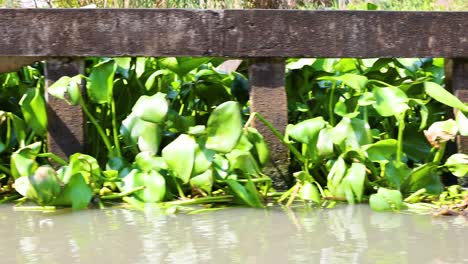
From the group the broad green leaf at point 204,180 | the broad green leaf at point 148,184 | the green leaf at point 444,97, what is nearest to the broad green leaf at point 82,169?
the broad green leaf at point 148,184

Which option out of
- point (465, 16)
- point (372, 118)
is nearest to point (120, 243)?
point (372, 118)

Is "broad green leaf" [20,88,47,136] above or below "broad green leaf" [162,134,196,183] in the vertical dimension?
above

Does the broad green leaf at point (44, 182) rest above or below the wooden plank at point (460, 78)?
below

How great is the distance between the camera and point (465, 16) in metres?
3.12

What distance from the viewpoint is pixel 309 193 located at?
286 centimetres

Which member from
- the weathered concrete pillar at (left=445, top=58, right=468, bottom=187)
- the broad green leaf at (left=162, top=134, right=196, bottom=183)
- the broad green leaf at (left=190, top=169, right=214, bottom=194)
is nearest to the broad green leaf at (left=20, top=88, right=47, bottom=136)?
the broad green leaf at (left=162, top=134, right=196, bottom=183)

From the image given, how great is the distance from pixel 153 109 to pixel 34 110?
1.62ft

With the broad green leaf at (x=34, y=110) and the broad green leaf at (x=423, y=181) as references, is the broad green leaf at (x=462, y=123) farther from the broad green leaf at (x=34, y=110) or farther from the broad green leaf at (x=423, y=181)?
the broad green leaf at (x=34, y=110)

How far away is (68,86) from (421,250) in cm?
139

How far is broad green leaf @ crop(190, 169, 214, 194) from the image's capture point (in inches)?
111

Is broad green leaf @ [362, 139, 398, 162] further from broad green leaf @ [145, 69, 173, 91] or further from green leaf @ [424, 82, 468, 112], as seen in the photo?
broad green leaf @ [145, 69, 173, 91]

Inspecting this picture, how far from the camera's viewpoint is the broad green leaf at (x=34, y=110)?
3000 millimetres

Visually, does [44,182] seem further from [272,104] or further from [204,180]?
[272,104]

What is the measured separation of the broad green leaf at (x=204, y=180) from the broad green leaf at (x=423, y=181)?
700mm
